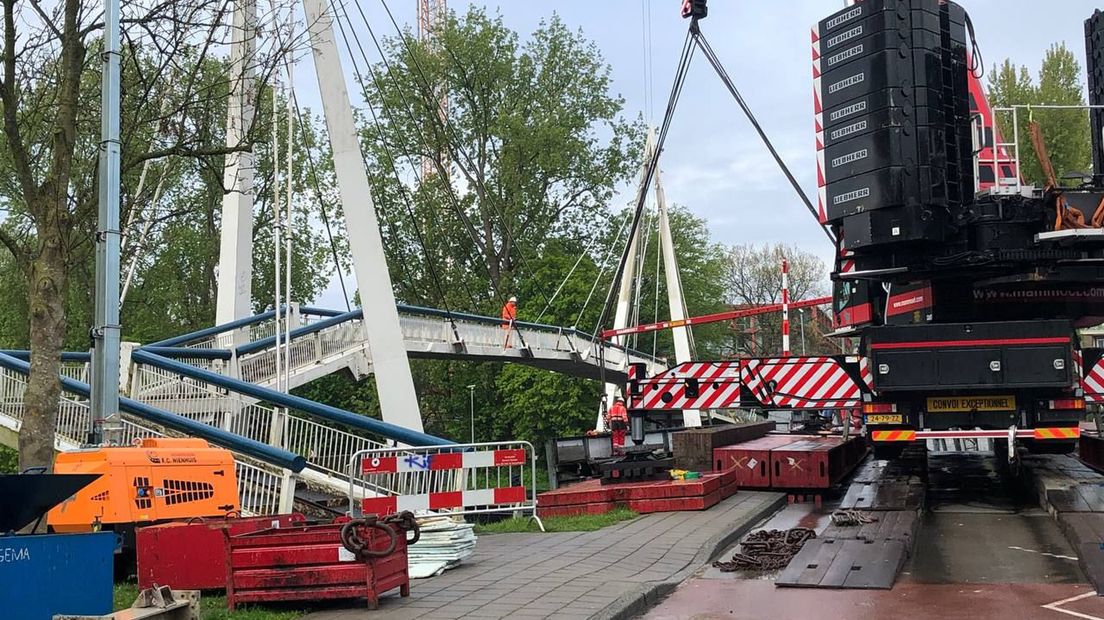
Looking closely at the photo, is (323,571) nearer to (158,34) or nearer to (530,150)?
(158,34)

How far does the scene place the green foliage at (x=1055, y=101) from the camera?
35.1 m

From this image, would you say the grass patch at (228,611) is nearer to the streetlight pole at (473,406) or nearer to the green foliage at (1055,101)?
the green foliage at (1055,101)

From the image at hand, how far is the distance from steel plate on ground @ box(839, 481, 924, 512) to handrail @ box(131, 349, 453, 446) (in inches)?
204

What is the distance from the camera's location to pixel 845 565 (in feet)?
32.6

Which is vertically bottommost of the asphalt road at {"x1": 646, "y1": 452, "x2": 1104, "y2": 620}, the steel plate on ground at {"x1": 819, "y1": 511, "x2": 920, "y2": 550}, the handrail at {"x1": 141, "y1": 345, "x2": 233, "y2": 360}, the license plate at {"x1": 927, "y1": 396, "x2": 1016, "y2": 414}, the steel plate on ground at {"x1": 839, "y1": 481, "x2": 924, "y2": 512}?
the asphalt road at {"x1": 646, "y1": 452, "x2": 1104, "y2": 620}

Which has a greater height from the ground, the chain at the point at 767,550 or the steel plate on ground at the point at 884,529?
the steel plate on ground at the point at 884,529

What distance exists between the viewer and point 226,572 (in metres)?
8.59

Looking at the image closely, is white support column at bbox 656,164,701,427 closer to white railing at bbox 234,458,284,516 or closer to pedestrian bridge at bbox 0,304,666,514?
pedestrian bridge at bbox 0,304,666,514

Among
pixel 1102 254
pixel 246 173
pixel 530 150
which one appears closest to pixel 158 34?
pixel 1102 254

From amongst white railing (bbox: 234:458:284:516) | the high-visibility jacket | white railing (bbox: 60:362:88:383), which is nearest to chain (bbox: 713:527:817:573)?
white railing (bbox: 234:458:284:516)

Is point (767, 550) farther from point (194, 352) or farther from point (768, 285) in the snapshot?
point (768, 285)

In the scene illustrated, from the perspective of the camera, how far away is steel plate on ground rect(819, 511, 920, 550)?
1105cm

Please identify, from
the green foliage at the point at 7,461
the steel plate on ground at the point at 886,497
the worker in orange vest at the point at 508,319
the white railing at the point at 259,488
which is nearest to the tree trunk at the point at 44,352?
the white railing at the point at 259,488

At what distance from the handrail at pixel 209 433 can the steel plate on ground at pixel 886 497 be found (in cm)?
683
